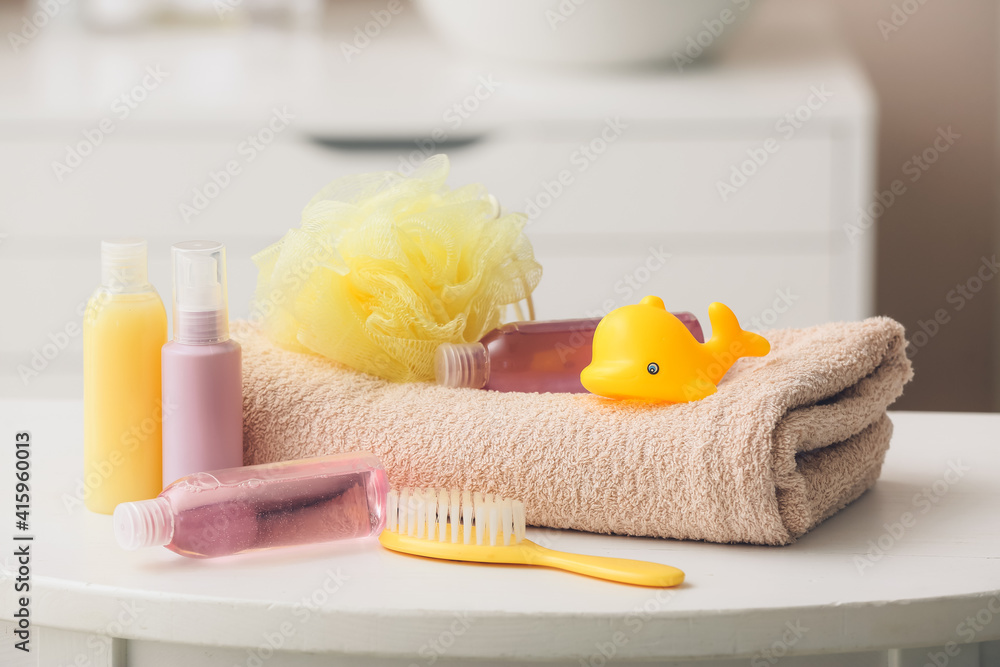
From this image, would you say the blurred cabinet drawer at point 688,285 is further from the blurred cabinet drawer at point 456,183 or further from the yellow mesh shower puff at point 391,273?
the yellow mesh shower puff at point 391,273

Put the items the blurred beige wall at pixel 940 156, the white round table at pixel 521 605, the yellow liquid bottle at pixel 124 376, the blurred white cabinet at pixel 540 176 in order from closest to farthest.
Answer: the white round table at pixel 521 605, the yellow liquid bottle at pixel 124 376, the blurred white cabinet at pixel 540 176, the blurred beige wall at pixel 940 156

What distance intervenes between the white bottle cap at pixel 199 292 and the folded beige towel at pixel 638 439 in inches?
2.5

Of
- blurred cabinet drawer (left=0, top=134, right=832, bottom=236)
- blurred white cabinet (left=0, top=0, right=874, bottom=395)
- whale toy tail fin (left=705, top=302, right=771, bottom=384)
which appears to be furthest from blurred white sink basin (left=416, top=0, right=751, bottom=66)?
whale toy tail fin (left=705, top=302, right=771, bottom=384)

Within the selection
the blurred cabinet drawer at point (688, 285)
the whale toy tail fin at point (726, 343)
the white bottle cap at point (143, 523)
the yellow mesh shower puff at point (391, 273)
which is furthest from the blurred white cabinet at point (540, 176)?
the white bottle cap at point (143, 523)

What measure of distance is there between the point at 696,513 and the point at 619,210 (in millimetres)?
934

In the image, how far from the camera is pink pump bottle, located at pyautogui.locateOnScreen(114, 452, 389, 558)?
54cm

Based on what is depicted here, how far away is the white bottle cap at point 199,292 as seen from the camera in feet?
1.89

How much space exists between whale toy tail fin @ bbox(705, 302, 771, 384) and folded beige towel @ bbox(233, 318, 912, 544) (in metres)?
0.01

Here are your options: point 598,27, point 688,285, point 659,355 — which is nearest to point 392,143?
point 598,27

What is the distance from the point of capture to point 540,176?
1.43 m

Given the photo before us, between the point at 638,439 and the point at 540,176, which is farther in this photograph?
the point at 540,176

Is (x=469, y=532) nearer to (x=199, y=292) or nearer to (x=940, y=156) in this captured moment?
(x=199, y=292)

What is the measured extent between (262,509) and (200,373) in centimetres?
8

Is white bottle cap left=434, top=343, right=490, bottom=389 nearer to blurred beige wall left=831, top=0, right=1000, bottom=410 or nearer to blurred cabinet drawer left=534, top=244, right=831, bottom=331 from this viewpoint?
blurred cabinet drawer left=534, top=244, right=831, bottom=331
